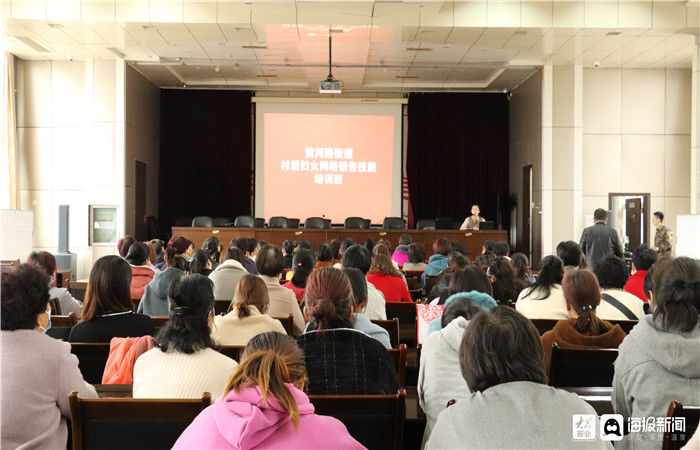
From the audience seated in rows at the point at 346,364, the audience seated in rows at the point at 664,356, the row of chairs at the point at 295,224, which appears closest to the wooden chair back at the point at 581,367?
the audience seated in rows at the point at 664,356

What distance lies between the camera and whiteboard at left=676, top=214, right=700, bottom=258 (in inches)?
402

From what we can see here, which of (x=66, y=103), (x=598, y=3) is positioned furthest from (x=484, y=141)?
(x=66, y=103)

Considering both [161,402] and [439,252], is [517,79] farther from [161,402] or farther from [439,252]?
[161,402]

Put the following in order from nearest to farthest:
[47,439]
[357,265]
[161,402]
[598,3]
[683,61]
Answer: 1. [161,402]
2. [47,439]
3. [357,265]
4. [598,3]
5. [683,61]

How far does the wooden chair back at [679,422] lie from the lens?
186 cm

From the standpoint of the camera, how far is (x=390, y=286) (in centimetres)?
514

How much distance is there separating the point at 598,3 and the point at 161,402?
33.5 ft

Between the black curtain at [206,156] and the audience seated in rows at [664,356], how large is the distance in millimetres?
14741

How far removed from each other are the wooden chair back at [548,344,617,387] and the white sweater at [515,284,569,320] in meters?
1.21

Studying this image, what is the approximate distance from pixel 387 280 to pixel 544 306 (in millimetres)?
1375

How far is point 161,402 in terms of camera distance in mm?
1861

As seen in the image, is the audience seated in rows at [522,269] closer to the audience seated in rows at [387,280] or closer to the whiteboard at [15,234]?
the audience seated in rows at [387,280]

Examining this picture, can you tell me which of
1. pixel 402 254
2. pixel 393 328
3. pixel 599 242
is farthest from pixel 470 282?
pixel 599 242

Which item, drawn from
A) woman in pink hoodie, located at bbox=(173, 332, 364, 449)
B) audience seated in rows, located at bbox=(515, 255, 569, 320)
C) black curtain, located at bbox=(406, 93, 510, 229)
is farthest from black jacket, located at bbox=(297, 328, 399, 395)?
black curtain, located at bbox=(406, 93, 510, 229)
